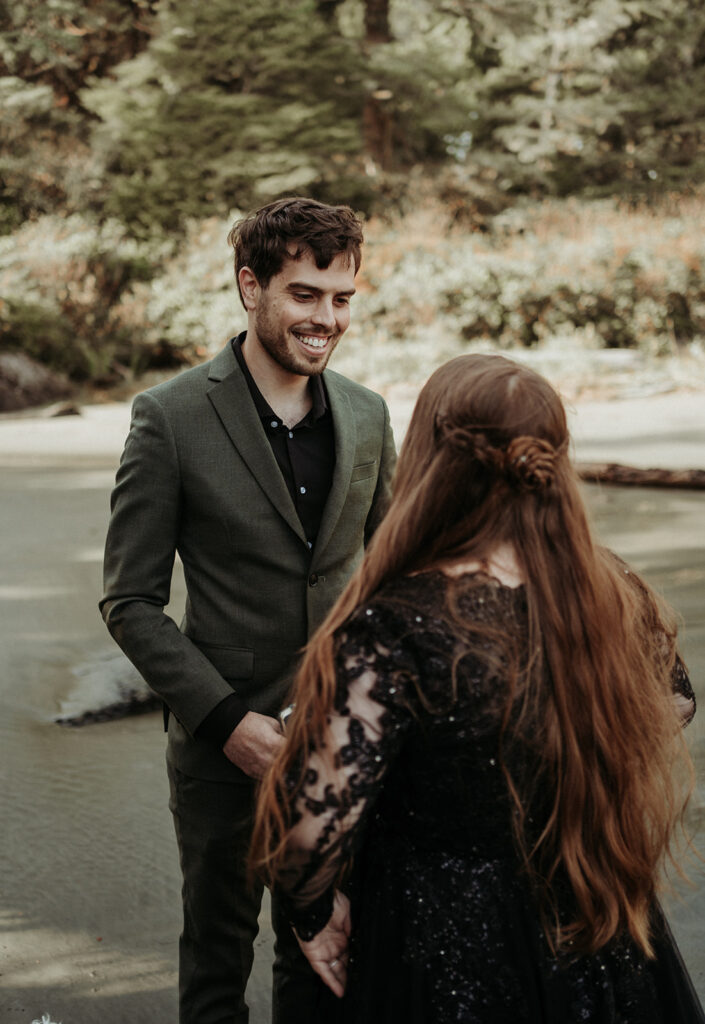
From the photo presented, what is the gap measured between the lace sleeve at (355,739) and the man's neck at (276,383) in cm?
95

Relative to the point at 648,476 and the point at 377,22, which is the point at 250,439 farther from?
the point at 377,22

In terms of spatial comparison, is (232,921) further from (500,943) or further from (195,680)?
(500,943)

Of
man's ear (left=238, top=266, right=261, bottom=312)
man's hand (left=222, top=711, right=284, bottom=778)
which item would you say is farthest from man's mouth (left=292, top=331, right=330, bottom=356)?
man's hand (left=222, top=711, right=284, bottom=778)

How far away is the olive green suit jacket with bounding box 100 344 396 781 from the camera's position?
206cm

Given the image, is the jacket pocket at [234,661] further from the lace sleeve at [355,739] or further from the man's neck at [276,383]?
the lace sleeve at [355,739]

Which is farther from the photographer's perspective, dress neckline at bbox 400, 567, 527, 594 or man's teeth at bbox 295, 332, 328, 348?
man's teeth at bbox 295, 332, 328, 348

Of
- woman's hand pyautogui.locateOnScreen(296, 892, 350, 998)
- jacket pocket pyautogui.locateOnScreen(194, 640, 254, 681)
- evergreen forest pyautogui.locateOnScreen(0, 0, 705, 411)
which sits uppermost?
woman's hand pyautogui.locateOnScreen(296, 892, 350, 998)

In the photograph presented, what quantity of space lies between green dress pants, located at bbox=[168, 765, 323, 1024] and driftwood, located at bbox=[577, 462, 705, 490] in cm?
689

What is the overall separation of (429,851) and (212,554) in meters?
0.86

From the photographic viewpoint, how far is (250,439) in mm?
2156

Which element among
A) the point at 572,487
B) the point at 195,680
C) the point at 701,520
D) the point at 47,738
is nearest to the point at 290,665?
the point at 195,680

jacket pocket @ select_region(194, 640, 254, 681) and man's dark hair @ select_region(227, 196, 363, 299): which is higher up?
man's dark hair @ select_region(227, 196, 363, 299)

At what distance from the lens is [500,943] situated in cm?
147

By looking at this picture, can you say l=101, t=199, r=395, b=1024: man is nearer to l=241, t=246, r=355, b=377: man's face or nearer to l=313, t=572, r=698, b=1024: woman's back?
l=241, t=246, r=355, b=377: man's face
